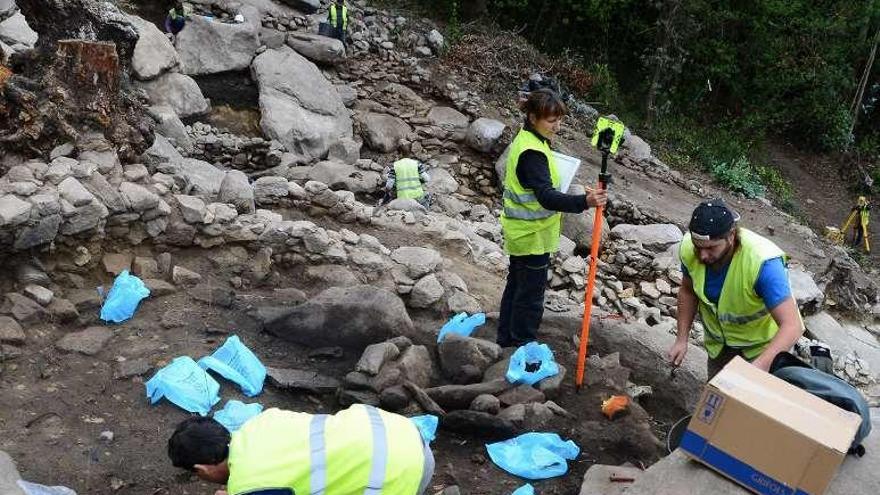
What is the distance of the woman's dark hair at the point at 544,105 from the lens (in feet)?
14.0

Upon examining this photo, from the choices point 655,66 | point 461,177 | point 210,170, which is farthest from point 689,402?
point 655,66

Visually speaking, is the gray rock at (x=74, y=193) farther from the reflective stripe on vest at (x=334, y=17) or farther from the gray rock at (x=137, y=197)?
the reflective stripe on vest at (x=334, y=17)

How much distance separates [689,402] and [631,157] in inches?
350

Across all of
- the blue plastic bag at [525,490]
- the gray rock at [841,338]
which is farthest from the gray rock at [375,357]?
the gray rock at [841,338]

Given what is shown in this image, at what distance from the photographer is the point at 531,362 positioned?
15.0ft

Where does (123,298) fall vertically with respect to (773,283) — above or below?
below

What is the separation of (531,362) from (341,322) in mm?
1241

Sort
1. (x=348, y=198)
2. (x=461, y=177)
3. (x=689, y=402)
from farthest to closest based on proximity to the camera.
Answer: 1. (x=461, y=177)
2. (x=348, y=198)
3. (x=689, y=402)

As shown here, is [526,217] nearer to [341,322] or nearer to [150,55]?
[341,322]

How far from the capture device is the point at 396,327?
16.0 feet

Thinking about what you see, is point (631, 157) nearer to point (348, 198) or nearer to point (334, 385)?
point (348, 198)

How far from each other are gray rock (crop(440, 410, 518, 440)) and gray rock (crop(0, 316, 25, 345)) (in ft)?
8.09

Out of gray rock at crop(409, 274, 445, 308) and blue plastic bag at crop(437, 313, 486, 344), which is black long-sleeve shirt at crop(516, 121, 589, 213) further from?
gray rock at crop(409, 274, 445, 308)

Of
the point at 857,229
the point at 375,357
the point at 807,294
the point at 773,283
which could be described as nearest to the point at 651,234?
the point at 807,294
